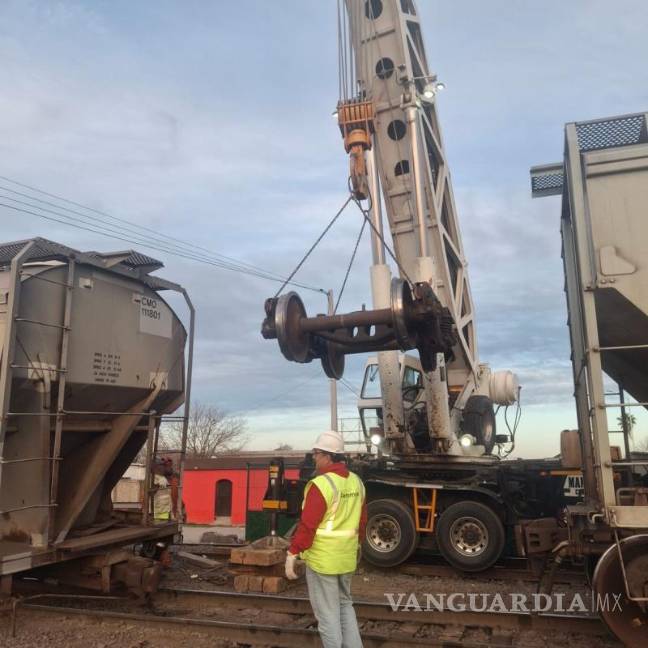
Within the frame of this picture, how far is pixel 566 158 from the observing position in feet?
19.0

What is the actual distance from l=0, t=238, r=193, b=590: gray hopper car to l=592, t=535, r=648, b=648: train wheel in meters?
4.75

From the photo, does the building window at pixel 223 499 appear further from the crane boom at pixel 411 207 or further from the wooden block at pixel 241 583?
the wooden block at pixel 241 583

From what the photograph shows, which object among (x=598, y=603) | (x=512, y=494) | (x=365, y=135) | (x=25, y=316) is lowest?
(x=598, y=603)

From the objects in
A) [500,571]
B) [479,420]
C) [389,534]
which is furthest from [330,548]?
[479,420]

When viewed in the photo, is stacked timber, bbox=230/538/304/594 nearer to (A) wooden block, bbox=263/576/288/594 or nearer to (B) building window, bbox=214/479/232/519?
(A) wooden block, bbox=263/576/288/594

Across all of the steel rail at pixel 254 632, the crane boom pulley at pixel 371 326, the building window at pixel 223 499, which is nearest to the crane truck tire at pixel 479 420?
the crane boom pulley at pixel 371 326

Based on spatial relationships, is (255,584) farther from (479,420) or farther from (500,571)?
(479,420)

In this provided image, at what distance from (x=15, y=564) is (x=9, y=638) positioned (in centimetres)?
78

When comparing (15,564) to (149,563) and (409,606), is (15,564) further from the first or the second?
(409,606)

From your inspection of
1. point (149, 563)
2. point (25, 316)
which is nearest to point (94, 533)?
point (149, 563)

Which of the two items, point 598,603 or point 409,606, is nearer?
point 598,603

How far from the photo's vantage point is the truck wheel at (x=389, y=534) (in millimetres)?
8961

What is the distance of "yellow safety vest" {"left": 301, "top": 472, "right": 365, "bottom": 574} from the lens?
174 inches
